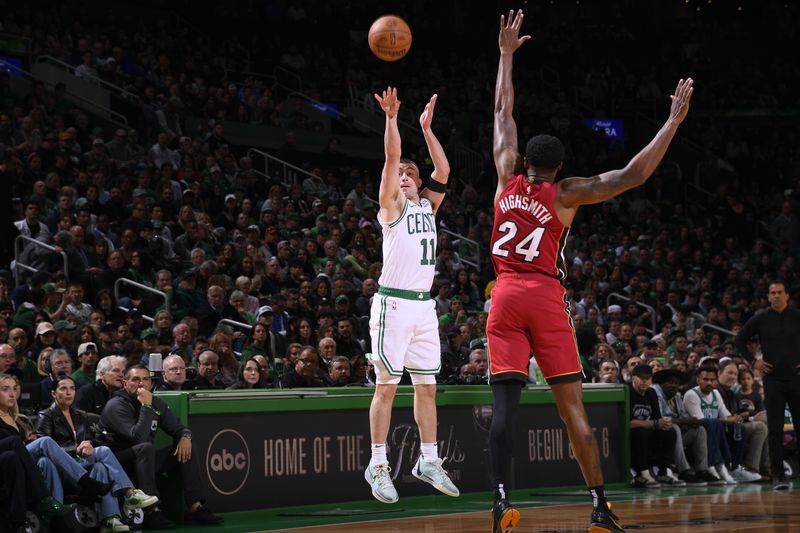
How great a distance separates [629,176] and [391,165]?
220 cm

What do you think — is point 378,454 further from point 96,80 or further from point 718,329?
point 96,80

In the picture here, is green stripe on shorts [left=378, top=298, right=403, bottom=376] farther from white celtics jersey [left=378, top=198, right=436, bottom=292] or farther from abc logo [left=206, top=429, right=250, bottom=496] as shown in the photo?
abc logo [left=206, top=429, right=250, bottom=496]

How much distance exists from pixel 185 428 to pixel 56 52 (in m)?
13.8

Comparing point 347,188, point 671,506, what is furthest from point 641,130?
point 671,506

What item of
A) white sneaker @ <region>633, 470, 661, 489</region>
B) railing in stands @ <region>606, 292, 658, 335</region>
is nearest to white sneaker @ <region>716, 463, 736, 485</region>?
white sneaker @ <region>633, 470, 661, 489</region>

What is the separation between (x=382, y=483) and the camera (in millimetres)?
9203

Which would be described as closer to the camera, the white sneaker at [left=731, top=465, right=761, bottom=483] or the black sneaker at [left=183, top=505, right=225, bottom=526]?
the black sneaker at [left=183, top=505, right=225, bottom=526]

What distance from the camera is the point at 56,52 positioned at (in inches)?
885

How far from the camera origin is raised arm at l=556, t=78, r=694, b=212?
7.27m

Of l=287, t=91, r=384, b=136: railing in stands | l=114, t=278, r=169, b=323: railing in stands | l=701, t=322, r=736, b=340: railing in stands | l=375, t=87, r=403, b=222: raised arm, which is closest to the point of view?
l=375, t=87, r=403, b=222: raised arm

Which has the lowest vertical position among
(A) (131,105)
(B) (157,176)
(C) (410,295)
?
(C) (410,295)

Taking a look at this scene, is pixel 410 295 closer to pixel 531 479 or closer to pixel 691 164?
pixel 531 479

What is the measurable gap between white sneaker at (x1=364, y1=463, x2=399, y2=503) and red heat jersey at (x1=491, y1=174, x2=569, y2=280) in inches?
91.0

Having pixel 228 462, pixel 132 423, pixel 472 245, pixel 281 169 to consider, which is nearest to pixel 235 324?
pixel 228 462
